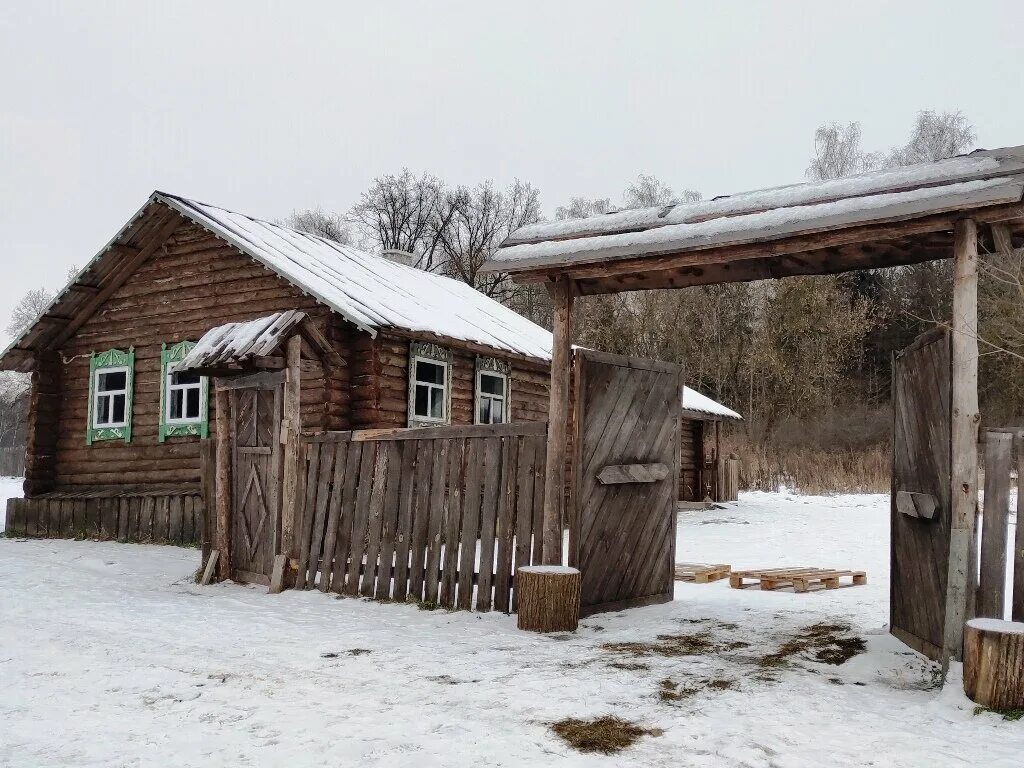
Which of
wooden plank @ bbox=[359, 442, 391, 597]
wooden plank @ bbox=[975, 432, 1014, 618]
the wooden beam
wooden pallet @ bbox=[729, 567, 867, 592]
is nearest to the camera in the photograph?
wooden plank @ bbox=[975, 432, 1014, 618]

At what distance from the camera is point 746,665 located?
219 inches

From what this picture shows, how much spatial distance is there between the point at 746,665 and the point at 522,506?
7.72 feet

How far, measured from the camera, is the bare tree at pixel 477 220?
143ft

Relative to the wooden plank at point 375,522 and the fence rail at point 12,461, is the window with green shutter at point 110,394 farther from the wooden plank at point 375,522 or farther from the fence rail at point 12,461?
the fence rail at point 12,461

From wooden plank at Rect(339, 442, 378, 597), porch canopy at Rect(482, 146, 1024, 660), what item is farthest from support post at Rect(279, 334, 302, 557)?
porch canopy at Rect(482, 146, 1024, 660)

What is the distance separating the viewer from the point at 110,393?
15.6m

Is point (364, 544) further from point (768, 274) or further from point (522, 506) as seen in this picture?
point (768, 274)

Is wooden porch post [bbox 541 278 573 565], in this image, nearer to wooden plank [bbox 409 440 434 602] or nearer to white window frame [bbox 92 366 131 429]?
wooden plank [bbox 409 440 434 602]

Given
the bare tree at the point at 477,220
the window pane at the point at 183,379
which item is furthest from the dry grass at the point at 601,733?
the bare tree at the point at 477,220

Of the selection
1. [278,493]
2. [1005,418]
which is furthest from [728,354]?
[278,493]

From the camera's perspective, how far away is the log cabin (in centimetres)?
1323

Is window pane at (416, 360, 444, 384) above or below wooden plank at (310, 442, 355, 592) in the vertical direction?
above

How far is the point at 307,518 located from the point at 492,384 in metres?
7.97

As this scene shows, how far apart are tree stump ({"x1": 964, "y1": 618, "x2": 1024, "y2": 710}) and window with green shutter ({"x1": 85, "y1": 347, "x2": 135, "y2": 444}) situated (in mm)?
13982
